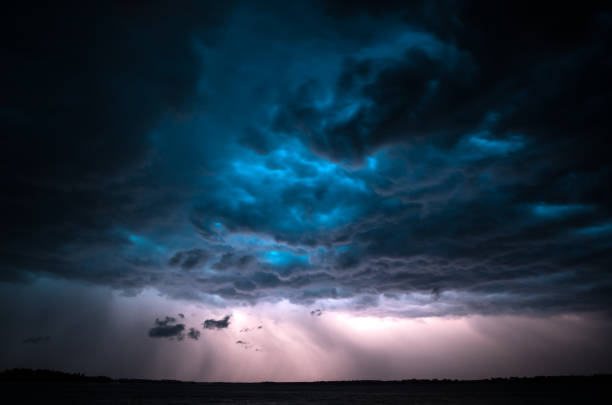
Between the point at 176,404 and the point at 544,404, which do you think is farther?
the point at 544,404

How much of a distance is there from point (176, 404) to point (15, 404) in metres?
38.4

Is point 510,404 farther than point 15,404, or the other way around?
point 510,404

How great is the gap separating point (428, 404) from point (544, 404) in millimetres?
34696

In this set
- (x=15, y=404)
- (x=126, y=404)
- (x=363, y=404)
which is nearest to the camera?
(x=15, y=404)

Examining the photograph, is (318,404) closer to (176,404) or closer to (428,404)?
(428,404)

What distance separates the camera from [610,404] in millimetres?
105000

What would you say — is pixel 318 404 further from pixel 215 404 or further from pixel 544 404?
pixel 544 404

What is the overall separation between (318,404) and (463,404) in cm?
4032

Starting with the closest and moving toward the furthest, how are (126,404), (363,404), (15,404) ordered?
1. (15,404)
2. (126,404)
3. (363,404)

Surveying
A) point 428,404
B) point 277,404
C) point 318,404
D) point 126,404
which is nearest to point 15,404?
point 126,404

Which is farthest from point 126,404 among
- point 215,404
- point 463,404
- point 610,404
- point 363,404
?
point 610,404

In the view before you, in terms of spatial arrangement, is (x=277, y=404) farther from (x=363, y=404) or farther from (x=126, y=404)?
(x=126, y=404)

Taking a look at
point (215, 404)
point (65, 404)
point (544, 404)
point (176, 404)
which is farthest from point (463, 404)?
point (65, 404)

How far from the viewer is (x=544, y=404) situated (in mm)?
Answer: 106188
